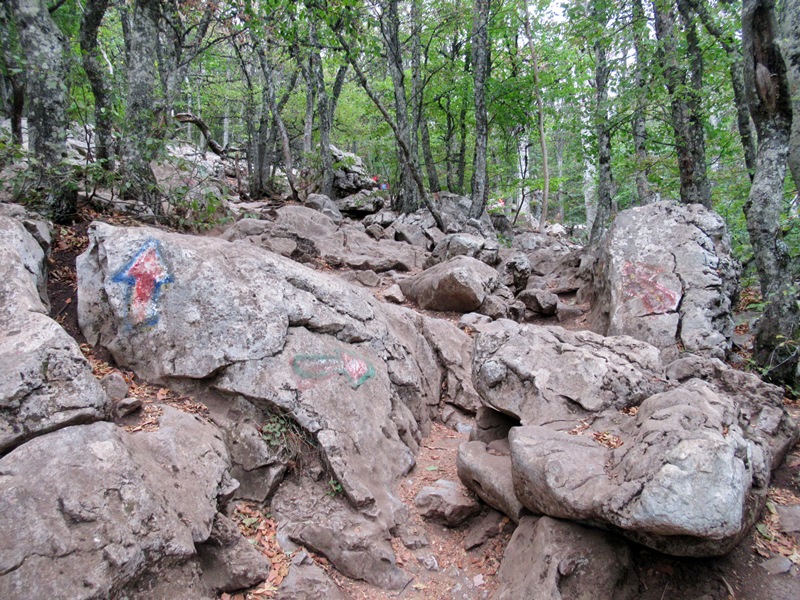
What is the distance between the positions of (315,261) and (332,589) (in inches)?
273

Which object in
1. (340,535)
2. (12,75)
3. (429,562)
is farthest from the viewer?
(12,75)

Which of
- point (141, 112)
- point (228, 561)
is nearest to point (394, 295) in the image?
point (141, 112)

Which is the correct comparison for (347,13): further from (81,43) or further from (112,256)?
(112,256)

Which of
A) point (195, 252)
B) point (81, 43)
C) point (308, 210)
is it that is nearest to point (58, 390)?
point (195, 252)

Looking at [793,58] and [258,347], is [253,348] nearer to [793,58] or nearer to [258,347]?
[258,347]

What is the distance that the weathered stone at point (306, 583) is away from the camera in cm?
327

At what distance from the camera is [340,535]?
3.77 m

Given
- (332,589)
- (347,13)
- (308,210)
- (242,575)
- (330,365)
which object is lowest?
(332,589)

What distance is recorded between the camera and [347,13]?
8.31 metres

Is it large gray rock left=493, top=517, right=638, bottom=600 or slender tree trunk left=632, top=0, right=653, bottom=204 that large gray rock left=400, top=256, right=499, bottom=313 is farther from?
large gray rock left=493, top=517, right=638, bottom=600

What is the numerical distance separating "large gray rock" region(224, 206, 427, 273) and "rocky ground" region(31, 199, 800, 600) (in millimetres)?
4251

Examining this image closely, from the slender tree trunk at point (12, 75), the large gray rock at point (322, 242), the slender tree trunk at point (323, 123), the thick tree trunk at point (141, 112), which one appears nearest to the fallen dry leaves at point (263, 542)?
the thick tree trunk at point (141, 112)

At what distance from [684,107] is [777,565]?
334 inches

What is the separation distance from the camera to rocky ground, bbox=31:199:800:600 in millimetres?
3064
